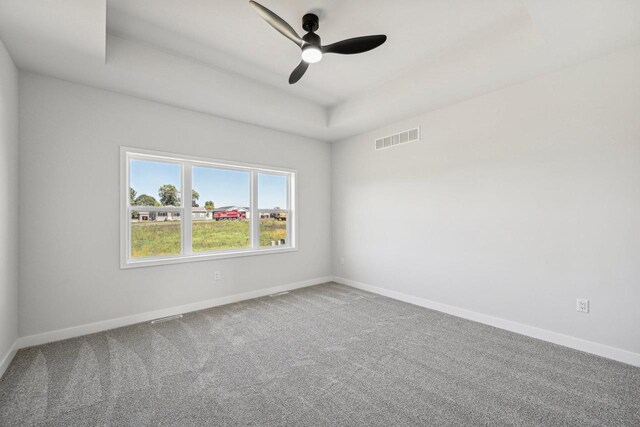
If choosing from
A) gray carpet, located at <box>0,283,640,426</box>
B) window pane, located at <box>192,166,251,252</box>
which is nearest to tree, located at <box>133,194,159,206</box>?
window pane, located at <box>192,166,251,252</box>

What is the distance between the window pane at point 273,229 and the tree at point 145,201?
155 cm

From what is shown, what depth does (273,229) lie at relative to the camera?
4.73 metres

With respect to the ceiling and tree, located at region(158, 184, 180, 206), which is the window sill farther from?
the ceiling

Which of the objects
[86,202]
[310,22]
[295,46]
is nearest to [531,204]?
[310,22]

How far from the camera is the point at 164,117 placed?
3543mm

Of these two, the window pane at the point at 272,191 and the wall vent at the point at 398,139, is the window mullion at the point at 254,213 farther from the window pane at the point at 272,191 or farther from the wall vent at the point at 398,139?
the wall vent at the point at 398,139

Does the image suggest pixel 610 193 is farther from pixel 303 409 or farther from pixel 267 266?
pixel 267 266

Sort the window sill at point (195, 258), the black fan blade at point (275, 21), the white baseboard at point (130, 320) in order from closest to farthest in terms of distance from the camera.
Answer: the black fan blade at point (275, 21), the white baseboard at point (130, 320), the window sill at point (195, 258)

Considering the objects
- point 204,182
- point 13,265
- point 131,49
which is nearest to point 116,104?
point 131,49

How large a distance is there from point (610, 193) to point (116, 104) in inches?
201

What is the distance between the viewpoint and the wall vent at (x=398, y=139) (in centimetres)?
405

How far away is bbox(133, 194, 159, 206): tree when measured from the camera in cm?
345

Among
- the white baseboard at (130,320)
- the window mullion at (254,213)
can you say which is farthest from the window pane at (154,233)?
the window mullion at (254,213)

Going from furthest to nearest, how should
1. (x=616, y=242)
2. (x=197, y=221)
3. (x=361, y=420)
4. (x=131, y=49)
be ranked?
(x=197, y=221)
(x=131, y=49)
(x=616, y=242)
(x=361, y=420)
